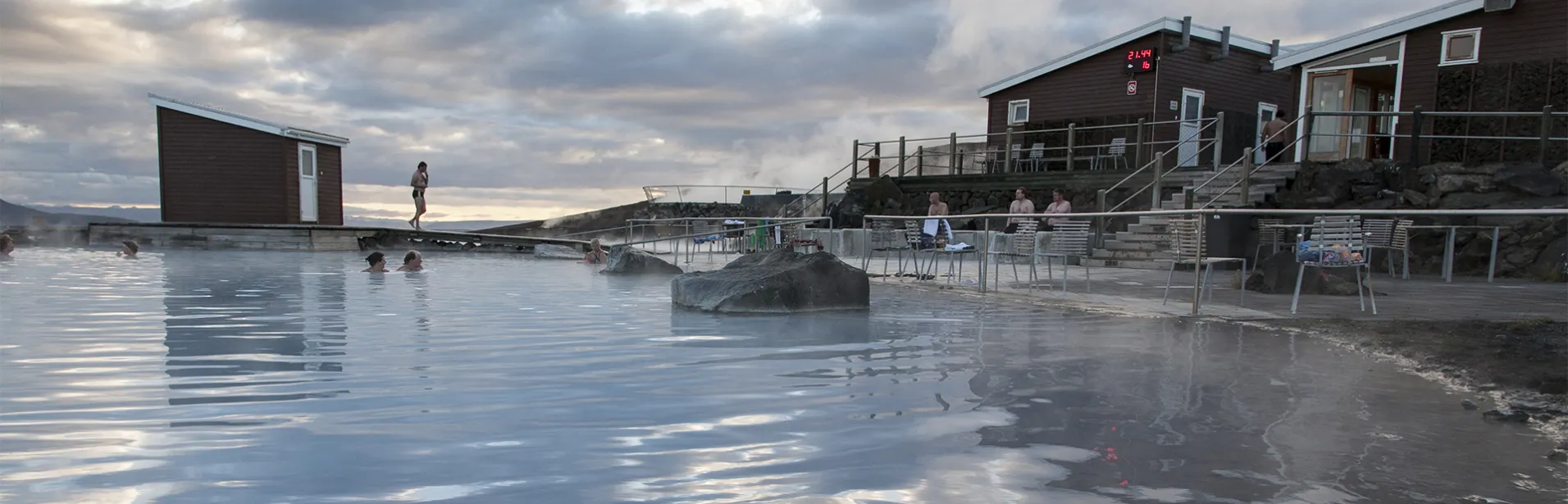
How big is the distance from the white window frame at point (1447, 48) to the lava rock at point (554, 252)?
1638 centimetres

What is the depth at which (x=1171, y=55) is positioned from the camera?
21.7 meters

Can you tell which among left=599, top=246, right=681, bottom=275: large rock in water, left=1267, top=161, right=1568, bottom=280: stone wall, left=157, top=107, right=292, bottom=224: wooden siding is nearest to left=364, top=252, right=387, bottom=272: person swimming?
left=599, top=246, right=681, bottom=275: large rock in water

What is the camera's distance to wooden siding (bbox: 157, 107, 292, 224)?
21703 millimetres

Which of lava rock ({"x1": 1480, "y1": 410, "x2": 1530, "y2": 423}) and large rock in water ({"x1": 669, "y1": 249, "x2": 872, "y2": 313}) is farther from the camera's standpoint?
large rock in water ({"x1": 669, "y1": 249, "x2": 872, "y2": 313})

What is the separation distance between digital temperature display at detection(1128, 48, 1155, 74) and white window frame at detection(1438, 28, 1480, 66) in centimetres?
607

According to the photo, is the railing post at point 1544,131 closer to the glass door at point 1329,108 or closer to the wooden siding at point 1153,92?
the glass door at point 1329,108

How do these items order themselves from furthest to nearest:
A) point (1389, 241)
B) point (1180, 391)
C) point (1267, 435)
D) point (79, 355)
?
point (1389, 241) → point (79, 355) → point (1180, 391) → point (1267, 435)

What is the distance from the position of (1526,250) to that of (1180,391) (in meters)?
10.7

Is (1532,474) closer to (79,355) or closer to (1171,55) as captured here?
(79,355)

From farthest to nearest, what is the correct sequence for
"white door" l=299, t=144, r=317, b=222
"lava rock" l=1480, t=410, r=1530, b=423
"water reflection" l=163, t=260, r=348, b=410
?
1. "white door" l=299, t=144, r=317, b=222
2. "water reflection" l=163, t=260, r=348, b=410
3. "lava rock" l=1480, t=410, r=1530, b=423

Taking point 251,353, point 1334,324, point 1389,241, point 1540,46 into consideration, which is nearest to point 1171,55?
point 1540,46

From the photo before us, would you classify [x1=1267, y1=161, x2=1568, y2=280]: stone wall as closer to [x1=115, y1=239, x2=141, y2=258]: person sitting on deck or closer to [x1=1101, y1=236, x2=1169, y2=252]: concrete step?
[x1=1101, y1=236, x2=1169, y2=252]: concrete step

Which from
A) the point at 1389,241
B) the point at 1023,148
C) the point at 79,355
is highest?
the point at 1023,148

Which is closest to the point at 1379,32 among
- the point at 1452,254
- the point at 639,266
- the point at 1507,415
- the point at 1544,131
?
the point at 1544,131
